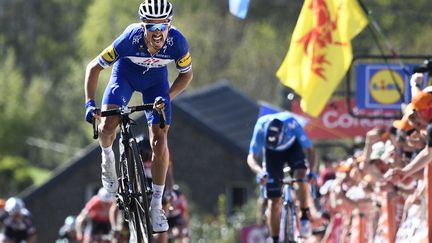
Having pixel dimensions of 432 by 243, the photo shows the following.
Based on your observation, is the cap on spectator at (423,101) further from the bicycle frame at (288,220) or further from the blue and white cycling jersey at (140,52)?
the bicycle frame at (288,220)

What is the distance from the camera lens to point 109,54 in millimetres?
13242

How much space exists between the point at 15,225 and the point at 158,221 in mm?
12936

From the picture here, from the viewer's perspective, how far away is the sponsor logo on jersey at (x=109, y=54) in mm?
13227

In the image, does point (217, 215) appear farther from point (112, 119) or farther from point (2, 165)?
point (112, 119)

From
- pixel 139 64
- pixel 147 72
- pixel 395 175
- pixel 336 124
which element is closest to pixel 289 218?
pixel 395 175

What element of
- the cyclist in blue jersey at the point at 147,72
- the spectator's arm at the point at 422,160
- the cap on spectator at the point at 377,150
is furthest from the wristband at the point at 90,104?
the cap on spectator at the point at 377,150

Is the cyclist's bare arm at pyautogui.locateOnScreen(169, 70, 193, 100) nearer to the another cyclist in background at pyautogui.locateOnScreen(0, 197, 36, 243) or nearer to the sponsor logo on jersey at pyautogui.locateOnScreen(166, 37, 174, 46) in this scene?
the sponsor logo on jersey at pyautogui.locateOnScreen(166, 37, 174, 46)

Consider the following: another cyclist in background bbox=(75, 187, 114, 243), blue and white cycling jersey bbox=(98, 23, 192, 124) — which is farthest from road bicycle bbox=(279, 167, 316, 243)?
another cyclist in background bbox=(75, 187, 114, 243)

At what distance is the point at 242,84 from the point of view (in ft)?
216

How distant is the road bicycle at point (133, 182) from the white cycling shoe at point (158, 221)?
190mm

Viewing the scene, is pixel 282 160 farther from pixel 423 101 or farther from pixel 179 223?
pixel 179 223

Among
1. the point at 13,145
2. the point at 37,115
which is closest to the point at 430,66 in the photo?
the point at 13,145

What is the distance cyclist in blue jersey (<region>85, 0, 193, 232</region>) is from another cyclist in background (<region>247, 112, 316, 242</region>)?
10.5 feet

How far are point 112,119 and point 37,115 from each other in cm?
6391
